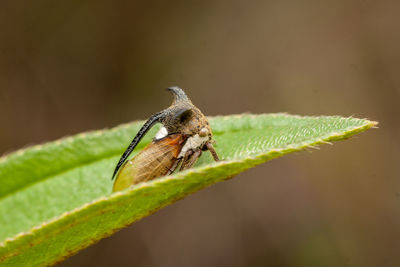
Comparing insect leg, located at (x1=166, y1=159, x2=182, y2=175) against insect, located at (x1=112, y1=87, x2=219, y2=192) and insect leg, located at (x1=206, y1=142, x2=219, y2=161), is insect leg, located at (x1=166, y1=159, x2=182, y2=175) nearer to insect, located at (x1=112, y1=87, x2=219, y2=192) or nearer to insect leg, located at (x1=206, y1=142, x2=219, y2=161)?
insect, located at (x1=112, y1=87, x2=219, y2=192)

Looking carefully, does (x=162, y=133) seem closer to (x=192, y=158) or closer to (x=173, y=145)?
(x=173, y=145)

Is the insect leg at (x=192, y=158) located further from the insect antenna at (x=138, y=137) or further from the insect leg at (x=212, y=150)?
the insect antenna at (x=138, y=137)

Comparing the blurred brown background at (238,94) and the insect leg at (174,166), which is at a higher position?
the blurred brown background at (238,94)

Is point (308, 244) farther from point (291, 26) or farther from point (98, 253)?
point (291, 26)

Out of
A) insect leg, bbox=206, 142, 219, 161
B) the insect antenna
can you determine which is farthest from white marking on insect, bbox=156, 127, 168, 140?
insect leg, bbox=206, 142, 219, 161

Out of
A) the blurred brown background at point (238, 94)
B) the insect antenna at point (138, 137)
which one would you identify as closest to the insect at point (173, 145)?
the insect antenna at point (138, 137)

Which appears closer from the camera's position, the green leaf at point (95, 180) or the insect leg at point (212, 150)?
the green leaf at point (95, 180)

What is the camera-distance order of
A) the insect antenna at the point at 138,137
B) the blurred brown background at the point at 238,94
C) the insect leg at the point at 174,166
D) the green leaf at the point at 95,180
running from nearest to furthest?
the green leaf at the point at 95,180 → the insect antenna at the point at 138,137 → the insect leg at the point at 174,166 → the blurred brown background at the point at 238,94

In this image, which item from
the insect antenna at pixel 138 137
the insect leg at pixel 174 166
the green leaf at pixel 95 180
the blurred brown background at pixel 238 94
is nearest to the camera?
the green leaf at pixel 95 180

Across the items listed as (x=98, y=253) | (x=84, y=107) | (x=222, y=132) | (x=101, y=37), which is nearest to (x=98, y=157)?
(x=222, y=132)
